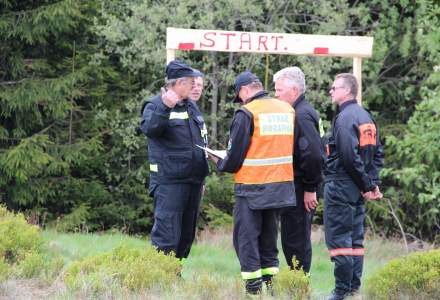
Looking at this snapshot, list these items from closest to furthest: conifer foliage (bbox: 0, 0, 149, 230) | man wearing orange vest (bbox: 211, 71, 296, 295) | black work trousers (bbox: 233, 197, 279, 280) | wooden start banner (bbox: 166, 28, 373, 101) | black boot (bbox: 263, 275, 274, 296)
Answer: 1. black boot (bbox: 263, 275, 274, 296)
2. man wearing orange vest (bbox: 211, 71, 296, 295)
3. black work trousers (bbox: 233, 197, 279, 280)
4. wooden start banner (bbox: 166, 28, 373, 101)
5. conifer foliage (bbox: 0, 0, 149, 230)

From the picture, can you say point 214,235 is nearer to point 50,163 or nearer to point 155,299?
point 50,163

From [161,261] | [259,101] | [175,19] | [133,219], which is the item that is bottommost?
[133,219]

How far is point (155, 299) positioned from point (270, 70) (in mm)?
10417

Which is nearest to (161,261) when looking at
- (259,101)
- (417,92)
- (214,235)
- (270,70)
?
(259,101)

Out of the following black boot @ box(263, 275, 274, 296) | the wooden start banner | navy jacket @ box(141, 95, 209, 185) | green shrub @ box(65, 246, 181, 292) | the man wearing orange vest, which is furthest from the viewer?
the wooden start banner

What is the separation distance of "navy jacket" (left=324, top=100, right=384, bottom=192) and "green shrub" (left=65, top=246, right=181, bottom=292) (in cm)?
187

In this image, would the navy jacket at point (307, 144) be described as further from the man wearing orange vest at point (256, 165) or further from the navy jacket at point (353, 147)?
the man wearing orange vest at point (256, 165)

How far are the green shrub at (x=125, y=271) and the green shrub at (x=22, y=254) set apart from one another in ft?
1.38

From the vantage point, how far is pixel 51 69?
15.4m

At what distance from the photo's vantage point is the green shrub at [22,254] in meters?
7.39

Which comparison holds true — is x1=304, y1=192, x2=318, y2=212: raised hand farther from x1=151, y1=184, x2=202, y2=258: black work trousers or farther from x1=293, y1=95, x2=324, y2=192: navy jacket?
x1=151, y1=184, x2=202, y2=258: black work trousers

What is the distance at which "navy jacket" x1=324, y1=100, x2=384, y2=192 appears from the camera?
776 cm

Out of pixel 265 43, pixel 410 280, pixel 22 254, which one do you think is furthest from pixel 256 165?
pixel 265 43

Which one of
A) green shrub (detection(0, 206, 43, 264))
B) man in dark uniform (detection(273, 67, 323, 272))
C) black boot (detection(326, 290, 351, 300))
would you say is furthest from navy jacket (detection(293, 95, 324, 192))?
green shrub (detection(0, 206, 43, 264))
